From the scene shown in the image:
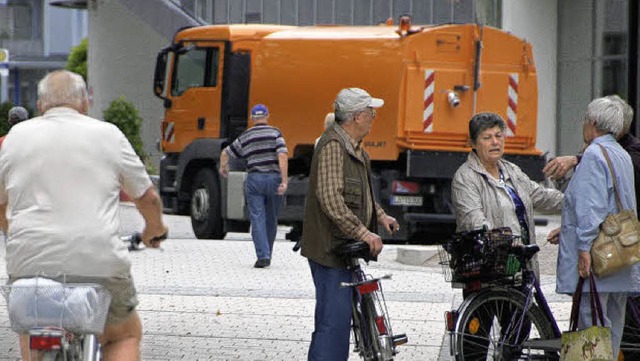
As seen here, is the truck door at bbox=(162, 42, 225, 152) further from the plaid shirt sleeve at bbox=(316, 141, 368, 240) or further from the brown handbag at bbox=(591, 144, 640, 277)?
the brown handbag at bbox=(591, 144, 640, 277)

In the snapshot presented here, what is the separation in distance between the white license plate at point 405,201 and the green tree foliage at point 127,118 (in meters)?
17.7

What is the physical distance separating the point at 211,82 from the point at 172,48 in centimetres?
102

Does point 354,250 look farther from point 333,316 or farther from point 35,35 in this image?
point 35,35

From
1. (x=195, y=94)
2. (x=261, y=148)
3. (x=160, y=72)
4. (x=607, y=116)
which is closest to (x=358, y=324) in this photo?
(x=607, y=116)

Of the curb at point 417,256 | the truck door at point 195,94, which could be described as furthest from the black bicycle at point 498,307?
the truck door at point 195,94

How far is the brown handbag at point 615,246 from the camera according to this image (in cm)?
782

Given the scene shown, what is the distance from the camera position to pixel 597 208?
310 inches

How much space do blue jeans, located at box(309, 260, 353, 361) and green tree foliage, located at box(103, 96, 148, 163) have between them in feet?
95.0

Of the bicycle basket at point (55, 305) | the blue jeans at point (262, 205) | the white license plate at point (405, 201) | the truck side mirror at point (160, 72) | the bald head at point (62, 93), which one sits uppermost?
the bald head at point (62, 93)

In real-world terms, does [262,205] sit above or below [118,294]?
below

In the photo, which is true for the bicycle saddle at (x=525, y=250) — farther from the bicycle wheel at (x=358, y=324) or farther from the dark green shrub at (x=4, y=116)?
the dark green shrub at (x=4, y=116)

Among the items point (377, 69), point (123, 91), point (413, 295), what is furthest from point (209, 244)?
point (123, 91)

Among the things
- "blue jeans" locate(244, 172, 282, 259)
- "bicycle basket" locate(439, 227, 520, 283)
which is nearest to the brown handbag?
"bicycle basket" locate(439, 227, 520, 283)

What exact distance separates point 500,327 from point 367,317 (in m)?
0.79
